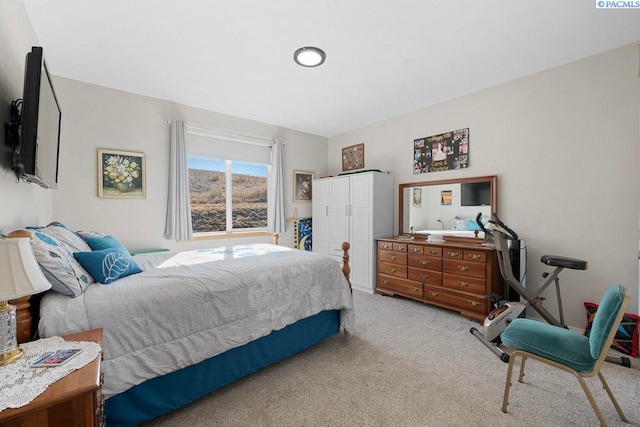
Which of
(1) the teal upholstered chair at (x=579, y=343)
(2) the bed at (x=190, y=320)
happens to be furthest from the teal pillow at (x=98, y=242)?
(1) the teal upholstered chair at (x=579, y=343)

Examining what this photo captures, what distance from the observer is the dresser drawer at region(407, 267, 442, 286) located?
135 inches

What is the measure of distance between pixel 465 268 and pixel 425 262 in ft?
1.60

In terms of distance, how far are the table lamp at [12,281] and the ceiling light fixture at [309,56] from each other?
7.96 ft

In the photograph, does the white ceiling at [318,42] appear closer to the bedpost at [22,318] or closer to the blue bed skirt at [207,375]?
the bedpost at [22,318]

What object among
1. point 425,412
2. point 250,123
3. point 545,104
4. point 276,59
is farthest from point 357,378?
point 250,123

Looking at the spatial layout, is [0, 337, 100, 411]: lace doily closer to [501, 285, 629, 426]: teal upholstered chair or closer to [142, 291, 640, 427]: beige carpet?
[142, 291, 640, 427]: beige carpet

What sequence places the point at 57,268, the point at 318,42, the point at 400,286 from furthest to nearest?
the point at 400,286 < the point at 318,42 < the point at 57,268

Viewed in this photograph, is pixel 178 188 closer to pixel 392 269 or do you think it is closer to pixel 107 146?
pixel 107 146

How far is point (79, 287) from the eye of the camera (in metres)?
1.49

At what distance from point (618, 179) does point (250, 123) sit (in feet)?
Result: 14.6

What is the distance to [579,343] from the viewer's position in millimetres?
1602

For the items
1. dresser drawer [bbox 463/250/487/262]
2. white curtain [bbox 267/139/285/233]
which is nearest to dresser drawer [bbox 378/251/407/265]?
dresser drawer [bbox 463/250/487/262]

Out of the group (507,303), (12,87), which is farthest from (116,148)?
(507,303)

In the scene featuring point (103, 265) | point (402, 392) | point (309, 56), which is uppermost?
point (309, 56)
